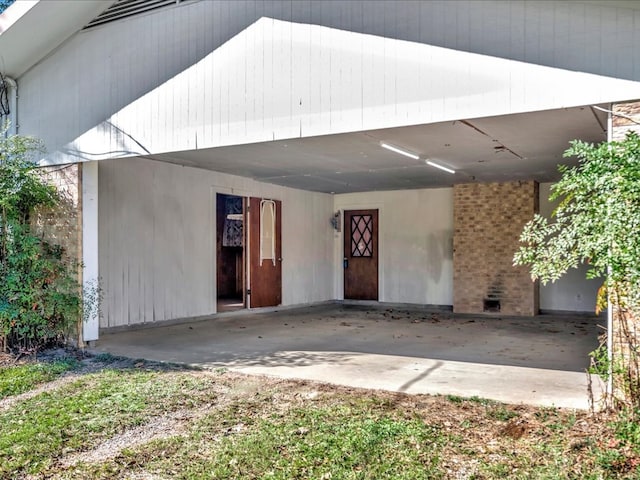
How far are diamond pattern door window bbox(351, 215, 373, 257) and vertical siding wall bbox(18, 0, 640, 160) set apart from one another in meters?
7.12

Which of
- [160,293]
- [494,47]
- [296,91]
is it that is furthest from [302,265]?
[494,47]

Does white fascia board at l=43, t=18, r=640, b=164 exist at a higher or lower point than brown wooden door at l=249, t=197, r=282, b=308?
higher

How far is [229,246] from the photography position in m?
12.6

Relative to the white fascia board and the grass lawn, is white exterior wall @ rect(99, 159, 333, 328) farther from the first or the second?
the grass lawn

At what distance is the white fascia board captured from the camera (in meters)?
4.17

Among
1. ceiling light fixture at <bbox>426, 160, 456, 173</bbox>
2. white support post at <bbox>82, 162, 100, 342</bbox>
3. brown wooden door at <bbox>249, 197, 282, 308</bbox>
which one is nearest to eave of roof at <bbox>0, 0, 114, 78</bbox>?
white support post at <bbox>82, 162, 100, 342</bbox>

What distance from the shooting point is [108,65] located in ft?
21.5

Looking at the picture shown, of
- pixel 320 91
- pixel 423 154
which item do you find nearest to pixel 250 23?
pixel 320 91

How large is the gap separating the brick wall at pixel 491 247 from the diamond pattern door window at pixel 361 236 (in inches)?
90.2

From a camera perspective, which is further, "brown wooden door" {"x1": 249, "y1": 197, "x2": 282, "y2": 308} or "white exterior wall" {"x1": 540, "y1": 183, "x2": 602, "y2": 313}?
"brown wooden door" {"x1": 249, "y1": 197, "x2": 282, "y2": 308}

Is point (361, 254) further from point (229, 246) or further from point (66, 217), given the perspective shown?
point (66, 217)

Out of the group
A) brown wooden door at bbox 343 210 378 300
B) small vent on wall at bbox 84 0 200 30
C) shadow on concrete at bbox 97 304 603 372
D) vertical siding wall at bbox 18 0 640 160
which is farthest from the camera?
brown wooden door at bbox 343 210 378 300

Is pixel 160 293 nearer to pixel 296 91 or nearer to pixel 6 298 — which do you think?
pixel 6 298

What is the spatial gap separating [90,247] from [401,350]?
4.09m
